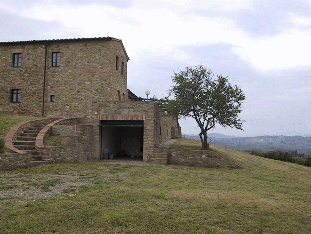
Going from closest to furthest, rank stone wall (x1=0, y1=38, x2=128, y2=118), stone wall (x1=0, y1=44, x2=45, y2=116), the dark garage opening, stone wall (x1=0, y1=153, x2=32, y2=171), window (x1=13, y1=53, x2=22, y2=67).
Result: stone wall (x1=0, y1=153, x2=32, y2=171)
the dark garage opening
stone wall (x1=0, y1=38, x2=128, y2=118)
stone wall (x1=0, y1=44, x2=45, y2=116)
window (x1=13, y1=53, x2=22, y2=67)

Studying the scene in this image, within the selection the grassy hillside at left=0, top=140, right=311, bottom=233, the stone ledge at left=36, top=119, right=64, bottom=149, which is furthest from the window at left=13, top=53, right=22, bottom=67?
the grassy hillside at left=0, top=140, right=311, bottom=233

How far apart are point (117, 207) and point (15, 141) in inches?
367

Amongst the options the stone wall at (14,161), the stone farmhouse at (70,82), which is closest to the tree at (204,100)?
the stone farmhouse at (70,82)

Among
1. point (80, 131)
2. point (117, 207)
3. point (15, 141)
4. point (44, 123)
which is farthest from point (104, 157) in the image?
point (117, 207)

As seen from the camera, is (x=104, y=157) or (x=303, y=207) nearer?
(x=303, y=207)

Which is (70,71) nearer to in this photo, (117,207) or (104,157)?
(104,157)

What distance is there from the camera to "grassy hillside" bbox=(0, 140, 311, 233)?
4.84m

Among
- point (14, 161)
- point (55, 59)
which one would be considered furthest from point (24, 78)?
point (14, 161)

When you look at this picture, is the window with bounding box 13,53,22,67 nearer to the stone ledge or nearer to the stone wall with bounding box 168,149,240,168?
the stone ledge

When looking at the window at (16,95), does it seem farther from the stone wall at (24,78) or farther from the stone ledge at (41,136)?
the stone ledge at (41,136)

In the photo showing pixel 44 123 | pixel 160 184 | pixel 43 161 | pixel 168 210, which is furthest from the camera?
pixel 44 123

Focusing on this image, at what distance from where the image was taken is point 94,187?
779 centimetres

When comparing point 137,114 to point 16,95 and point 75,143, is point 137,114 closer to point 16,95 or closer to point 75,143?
point 75,143

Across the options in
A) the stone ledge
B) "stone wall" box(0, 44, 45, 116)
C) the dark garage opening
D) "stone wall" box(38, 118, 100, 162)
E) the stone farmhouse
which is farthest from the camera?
"stone wall" box(0, 44, 45, 116)
